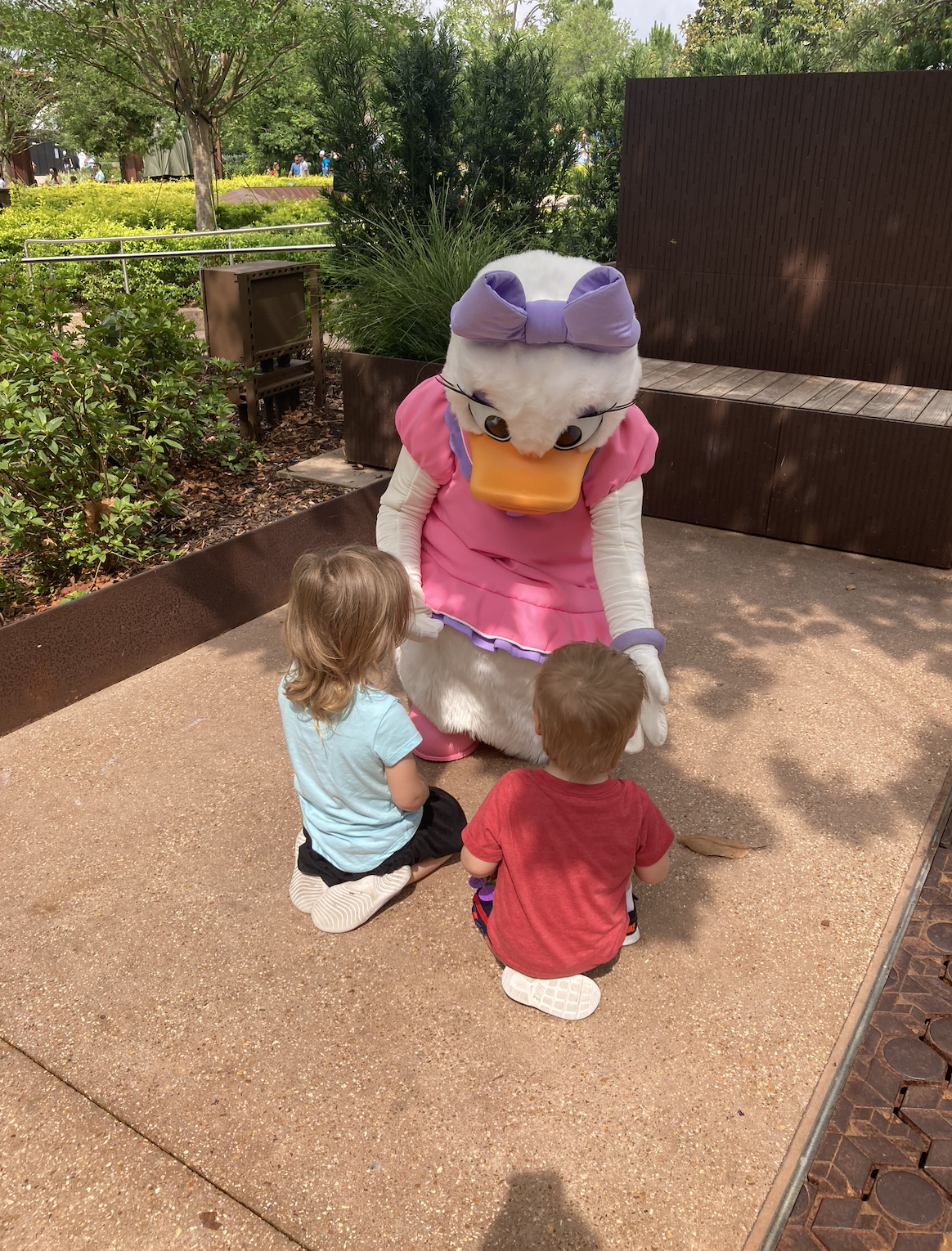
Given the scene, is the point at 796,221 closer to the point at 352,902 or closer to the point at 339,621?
the point at 339,621

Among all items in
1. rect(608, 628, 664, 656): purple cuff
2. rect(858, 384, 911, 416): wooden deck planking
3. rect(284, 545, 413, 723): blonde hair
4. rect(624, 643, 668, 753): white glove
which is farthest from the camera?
rect(858, 384, 911, 416): wooden deck planking

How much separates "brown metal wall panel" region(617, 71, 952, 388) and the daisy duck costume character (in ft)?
12.0

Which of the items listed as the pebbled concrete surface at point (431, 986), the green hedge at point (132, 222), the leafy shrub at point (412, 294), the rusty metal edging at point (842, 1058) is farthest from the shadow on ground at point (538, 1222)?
the green hedge at point (132, 222)

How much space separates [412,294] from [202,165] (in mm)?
14055

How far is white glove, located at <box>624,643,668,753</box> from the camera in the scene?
2.44 meters

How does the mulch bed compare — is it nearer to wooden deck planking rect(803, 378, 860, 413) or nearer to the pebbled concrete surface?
the pebbled concrete surface

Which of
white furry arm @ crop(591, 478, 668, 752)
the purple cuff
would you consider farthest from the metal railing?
the purple cuff

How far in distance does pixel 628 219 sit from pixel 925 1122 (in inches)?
227

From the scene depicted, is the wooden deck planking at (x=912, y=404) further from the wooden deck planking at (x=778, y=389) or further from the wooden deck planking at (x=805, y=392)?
the wooden deck planking at (x=778, y=389)

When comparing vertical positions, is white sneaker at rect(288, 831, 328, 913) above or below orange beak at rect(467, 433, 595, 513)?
below

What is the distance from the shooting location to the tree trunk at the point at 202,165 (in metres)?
17.3

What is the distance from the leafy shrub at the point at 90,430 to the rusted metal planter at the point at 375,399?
107 centimetres

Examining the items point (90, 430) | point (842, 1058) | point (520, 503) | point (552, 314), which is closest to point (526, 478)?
point (520, 503)

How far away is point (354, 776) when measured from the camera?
2344 millimetres
